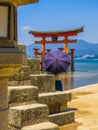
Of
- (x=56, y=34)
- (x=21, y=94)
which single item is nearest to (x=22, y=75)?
(x=21, y=94)

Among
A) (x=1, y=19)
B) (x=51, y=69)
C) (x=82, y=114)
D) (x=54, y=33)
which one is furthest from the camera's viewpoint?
(x=54, y=33)

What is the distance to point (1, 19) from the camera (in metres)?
1.97

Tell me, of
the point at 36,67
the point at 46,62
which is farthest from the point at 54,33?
the point at 36,67

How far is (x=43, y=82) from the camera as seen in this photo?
463 cm

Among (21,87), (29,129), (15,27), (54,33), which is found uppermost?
(54,33)

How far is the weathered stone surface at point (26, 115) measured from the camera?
140 inches

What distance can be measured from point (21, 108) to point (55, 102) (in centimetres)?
116

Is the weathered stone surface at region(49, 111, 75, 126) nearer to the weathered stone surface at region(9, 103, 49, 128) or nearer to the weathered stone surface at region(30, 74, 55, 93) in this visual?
the weathered stone surface at region(30, 74, 55, 93)

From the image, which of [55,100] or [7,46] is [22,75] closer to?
[55,100]

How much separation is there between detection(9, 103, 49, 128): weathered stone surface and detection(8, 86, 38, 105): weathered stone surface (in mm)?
96

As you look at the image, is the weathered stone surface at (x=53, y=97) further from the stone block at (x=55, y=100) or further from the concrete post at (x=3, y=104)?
the concrete post at (x=3, y=104)

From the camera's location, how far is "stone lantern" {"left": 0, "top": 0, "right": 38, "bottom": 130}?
1936 millimetres

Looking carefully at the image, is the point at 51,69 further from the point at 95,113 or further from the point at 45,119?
the point at 45,119

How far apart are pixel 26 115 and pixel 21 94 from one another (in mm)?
293
